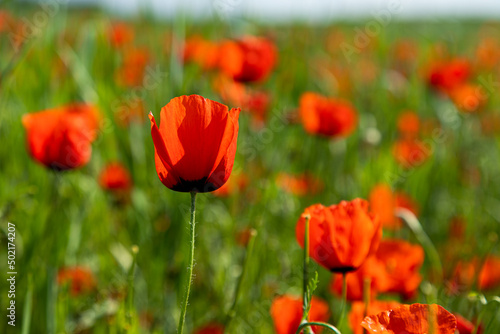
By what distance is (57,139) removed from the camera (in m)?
1.42

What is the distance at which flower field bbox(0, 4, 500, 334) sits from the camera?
0.89m

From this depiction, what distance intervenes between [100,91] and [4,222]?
0.72 m

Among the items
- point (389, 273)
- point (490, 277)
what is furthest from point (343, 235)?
point (490, 277)

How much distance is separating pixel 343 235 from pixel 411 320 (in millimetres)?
200

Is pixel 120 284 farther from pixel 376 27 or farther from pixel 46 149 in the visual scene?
pixel 376 27

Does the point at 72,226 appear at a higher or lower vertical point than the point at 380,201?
lower

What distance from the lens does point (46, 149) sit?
54.7 inches

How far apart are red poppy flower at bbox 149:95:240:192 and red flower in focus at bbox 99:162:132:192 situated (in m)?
1.15

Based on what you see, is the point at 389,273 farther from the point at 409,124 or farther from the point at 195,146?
the point at 409,124

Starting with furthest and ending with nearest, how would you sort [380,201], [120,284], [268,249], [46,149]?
[268,249]
[380,201]
[120,284]
[46,149]

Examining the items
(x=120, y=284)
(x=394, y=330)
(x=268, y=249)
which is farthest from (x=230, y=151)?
(x=268, y=249)

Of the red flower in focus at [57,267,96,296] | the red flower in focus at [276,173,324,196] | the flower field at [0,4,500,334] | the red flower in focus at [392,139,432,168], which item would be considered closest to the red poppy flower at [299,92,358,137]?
the flower field at [0,4,500,334]

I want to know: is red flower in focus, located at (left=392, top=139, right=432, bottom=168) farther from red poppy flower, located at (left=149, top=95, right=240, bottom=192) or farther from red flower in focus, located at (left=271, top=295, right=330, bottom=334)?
red poppy flower, located at (left=149, top=95, right=240, bottom=192)

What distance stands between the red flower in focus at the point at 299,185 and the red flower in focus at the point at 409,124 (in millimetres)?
873
